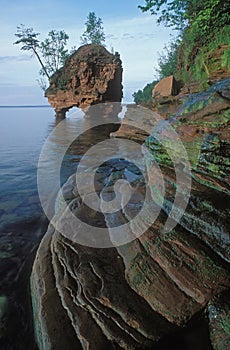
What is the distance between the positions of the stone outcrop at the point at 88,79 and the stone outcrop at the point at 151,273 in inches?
961

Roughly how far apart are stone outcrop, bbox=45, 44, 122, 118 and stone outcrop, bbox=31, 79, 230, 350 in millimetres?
24401

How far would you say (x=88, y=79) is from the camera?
2617 cm

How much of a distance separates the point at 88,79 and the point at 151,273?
1058 inches

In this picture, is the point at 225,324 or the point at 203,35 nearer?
the point at 225,324

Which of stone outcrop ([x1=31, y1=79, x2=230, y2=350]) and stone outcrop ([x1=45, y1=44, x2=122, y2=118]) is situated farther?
stone outcrop ([x1=45, y1=44, x2=122, y2=118])

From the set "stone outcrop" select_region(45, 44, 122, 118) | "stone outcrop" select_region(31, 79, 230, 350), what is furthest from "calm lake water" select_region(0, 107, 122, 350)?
"stone outcrop" select_region(45, 44, 122, 118)

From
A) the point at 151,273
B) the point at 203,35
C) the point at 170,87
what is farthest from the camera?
the point at 170,87

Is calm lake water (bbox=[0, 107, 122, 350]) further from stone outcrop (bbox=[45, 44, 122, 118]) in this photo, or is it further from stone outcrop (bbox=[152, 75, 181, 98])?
stone outcrop (bbox=[45, 44, 122, 118])

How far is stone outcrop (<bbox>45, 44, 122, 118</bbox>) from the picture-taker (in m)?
26.1

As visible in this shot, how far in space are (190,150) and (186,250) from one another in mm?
1599

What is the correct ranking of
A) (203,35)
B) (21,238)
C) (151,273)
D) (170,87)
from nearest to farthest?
(151,273), (21,238), (203,35), (170,87)

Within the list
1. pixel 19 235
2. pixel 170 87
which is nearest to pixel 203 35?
pixel 170 87

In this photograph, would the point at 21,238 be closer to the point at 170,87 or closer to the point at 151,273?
the point at 151,273

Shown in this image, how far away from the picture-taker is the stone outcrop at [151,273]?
76.3 inches
